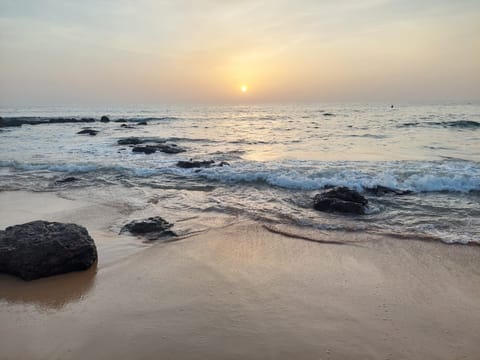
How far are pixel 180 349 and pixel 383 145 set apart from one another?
1699cm

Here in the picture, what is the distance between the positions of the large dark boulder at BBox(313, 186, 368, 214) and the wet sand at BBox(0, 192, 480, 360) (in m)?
1.53

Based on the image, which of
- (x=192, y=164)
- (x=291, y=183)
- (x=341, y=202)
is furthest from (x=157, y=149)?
(x=341, y=202)

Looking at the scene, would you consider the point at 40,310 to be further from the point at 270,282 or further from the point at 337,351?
the point at 337,351

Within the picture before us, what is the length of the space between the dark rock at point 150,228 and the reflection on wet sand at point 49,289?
139 centimetres

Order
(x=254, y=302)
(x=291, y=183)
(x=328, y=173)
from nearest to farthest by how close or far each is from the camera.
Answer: (x=254, y=302), (x=291, y=183), (x=328, y=173)

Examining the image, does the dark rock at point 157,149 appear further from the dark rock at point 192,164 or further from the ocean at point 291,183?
the dark rock at point 192,164

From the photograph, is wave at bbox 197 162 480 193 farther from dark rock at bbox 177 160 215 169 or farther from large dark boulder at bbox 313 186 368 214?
large dark boulder at bbox 313 186 368 214

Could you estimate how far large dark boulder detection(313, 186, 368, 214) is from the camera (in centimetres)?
736

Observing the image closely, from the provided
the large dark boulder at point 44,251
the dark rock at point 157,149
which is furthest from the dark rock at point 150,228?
the dark rock at point 157,149

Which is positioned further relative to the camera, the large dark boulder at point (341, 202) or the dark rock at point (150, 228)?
the large dark boulder at point (341, 202)

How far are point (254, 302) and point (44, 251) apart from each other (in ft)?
8.57

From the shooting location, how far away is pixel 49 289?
427 cm

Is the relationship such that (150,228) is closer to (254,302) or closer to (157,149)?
(254,302)

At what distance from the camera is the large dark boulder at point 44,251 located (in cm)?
454
